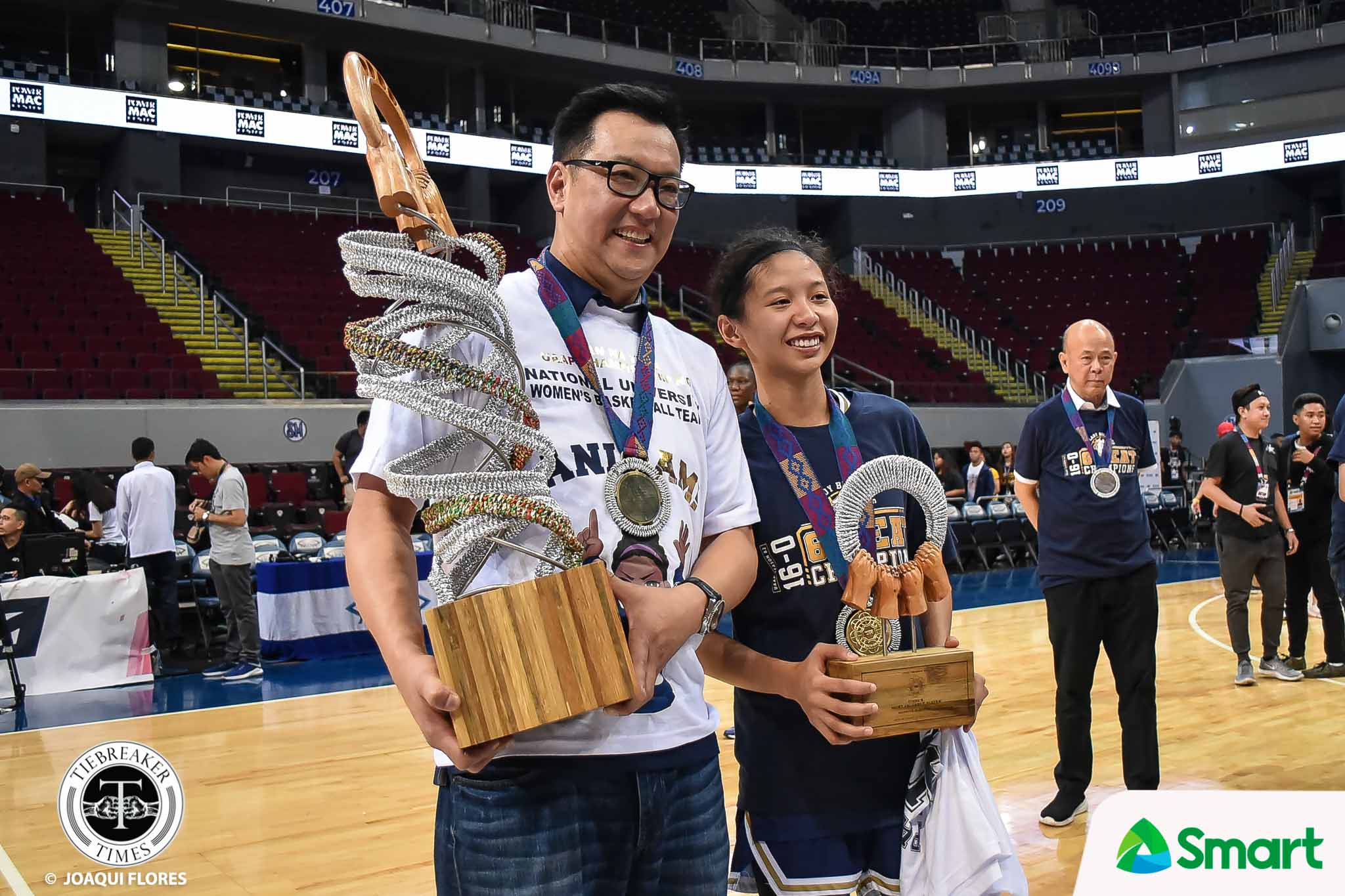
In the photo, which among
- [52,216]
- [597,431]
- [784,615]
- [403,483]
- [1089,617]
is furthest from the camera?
[52,216]

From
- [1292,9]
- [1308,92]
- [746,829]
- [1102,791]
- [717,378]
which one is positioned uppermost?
[1292,9]

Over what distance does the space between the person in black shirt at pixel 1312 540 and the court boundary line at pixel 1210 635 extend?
0.07 m

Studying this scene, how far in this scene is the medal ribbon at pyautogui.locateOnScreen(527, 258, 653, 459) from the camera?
1309mm

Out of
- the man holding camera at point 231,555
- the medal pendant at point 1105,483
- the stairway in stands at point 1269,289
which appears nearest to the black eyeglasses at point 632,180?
the medal pendant at point 1105,483

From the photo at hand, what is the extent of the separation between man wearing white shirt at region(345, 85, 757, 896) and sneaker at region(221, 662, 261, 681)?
6328mm

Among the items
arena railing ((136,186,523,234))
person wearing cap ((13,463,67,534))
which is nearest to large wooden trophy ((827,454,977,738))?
person wearing cap ((13,463,67,534))

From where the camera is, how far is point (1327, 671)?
6285 millimetres

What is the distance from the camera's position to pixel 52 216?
14.9 meters

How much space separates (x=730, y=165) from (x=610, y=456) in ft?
70.3

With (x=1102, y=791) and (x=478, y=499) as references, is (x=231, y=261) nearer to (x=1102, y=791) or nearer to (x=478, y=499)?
(x=1102, y=791)

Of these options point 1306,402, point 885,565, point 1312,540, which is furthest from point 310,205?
point 885,565

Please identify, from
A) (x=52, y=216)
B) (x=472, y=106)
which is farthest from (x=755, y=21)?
(x=52, y=216)

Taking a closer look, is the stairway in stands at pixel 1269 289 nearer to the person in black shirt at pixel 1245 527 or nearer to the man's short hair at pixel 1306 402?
the man's short hair at pixel 1306 402

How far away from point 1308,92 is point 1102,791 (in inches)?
838
